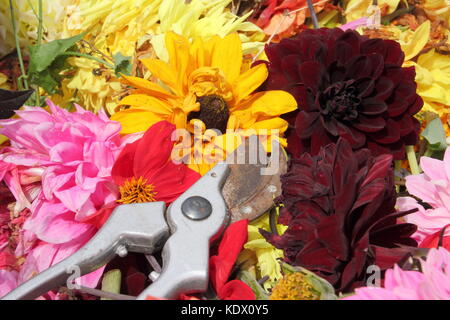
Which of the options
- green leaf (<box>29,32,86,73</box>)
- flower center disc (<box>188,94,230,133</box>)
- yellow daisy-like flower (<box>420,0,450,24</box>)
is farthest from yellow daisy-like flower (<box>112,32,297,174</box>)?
yellow daisy-like flower (<box>420,0,450,24</box>)

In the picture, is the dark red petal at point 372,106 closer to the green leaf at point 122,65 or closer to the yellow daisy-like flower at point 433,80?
the yellow daisy-like flower at point 433,80

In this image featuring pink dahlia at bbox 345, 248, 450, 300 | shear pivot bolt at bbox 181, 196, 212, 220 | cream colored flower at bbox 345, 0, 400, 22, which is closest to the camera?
pink dahlia at bbox 345, 248, 450, 300

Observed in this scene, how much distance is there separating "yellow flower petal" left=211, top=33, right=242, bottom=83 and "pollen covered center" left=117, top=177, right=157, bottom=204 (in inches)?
5.4

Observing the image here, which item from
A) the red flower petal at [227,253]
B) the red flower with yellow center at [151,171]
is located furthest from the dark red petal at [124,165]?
the red flower petal at [227,253]

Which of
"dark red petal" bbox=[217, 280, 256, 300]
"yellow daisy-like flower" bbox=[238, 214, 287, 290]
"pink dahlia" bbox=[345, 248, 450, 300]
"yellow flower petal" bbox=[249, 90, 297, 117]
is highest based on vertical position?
"pink dahlia" bbox=[345, 248, 450, 300]

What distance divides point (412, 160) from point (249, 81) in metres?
0.17

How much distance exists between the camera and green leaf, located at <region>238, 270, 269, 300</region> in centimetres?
38

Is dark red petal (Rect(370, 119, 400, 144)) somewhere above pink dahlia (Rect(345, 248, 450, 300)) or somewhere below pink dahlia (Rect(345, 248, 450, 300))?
A: below

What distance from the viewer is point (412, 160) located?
50 centimetres

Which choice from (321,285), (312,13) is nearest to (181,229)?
(321,285)

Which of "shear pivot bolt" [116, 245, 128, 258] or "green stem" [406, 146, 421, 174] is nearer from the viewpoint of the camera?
"shear pivot bolt" [116, 245, 128, 258]

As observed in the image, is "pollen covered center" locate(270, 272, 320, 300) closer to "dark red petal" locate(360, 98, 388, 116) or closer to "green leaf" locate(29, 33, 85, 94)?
"dark red petal" locate(360, 98, 388, 116)

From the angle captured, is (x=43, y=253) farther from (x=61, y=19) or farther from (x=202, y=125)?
(x=61, y=19)

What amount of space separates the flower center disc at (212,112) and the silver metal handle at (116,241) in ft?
0.37
